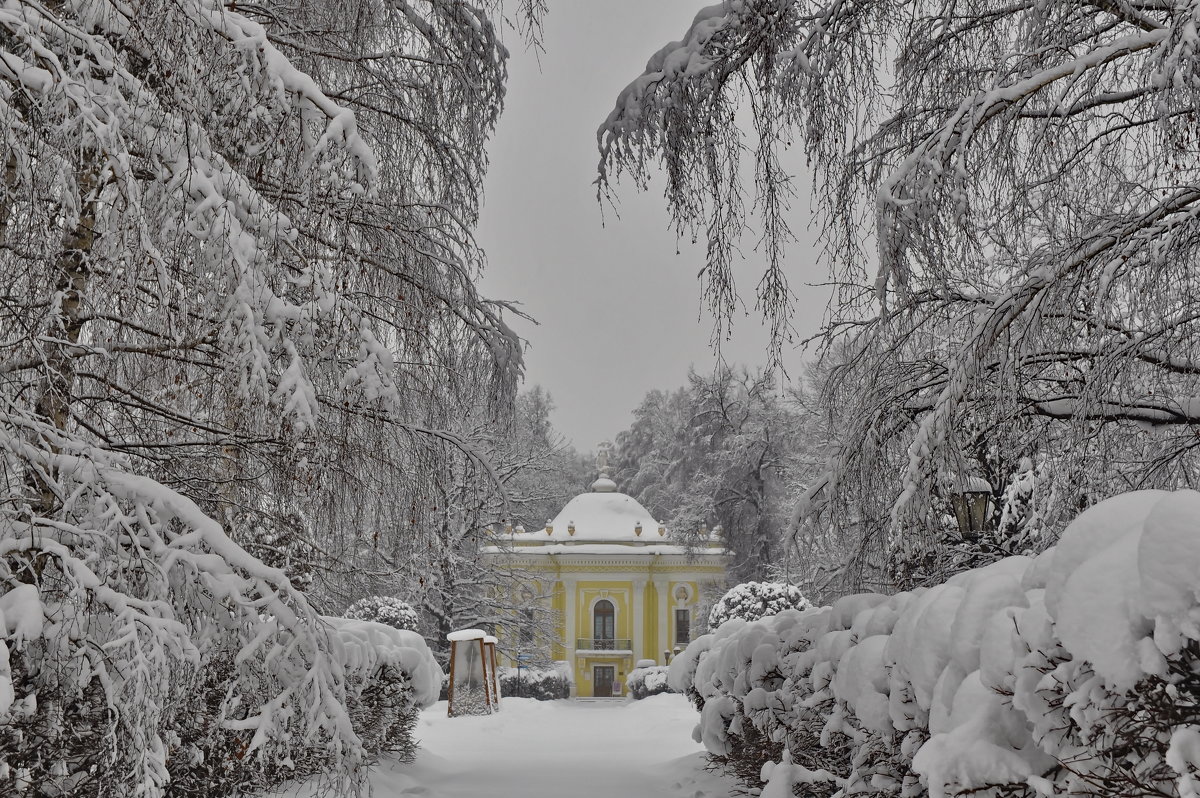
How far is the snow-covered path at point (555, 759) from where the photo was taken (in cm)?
784

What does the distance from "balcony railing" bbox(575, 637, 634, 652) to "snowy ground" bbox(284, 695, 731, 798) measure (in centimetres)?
1145

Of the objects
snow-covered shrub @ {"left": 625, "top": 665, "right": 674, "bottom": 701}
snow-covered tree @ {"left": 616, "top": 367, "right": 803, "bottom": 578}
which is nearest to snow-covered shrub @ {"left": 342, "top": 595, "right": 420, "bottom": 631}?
snow-covered shrub @ {"left": 625, "top": 665, "right": 674, "bottom": 701}

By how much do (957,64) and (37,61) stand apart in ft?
13.1

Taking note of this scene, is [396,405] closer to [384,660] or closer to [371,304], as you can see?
[371,304]

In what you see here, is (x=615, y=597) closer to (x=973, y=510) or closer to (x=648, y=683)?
(x=648, y=683)

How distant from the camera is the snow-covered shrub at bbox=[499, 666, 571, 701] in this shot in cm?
2484

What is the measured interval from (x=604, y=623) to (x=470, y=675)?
13.9m

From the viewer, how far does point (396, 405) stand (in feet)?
11.0

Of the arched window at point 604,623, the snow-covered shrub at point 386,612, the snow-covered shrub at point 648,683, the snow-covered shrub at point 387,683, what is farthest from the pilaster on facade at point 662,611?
the snow-covered shrub at point 387,683

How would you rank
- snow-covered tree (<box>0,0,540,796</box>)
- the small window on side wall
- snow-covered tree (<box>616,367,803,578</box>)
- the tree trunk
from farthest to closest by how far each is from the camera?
the small window on side wall
snow-covered tree (<box>616,367,803,578</box>)
the tree trunk
snow-covered tree (<box>0,0,540,796</box>)

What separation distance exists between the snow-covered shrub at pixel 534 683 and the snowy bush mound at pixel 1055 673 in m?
21.6

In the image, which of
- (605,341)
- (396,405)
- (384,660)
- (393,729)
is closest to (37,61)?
(396,405)

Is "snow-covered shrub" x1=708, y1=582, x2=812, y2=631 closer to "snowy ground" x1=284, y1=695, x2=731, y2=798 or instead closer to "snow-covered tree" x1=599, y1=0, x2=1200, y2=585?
"snowy ground" x1=284, y1=695, x2=731, y2=798

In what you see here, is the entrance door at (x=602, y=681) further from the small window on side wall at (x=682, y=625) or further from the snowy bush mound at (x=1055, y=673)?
the snowy bush mound at (x=1055, y=673)
